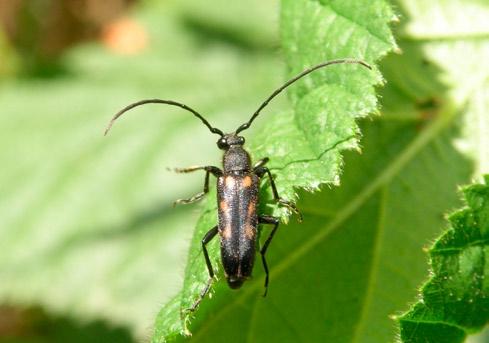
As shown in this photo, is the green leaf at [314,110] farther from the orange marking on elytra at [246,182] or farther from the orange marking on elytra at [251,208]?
the orange marking on elytra at [246,182]

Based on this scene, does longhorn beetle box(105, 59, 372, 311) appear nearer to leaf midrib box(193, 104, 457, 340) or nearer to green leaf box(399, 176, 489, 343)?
leaf midrib box(193, 104, 457, 340)

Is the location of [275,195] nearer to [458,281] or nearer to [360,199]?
[360,199]

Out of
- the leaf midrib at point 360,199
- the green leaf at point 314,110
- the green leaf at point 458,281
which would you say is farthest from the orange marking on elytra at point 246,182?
the green leaf at point 458,281

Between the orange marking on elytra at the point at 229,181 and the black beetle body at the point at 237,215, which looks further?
the orange marking on elytra at the point at 229,181

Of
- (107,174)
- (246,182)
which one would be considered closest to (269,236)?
(246,182)

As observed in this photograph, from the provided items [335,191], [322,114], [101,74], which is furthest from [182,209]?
[322,114]
